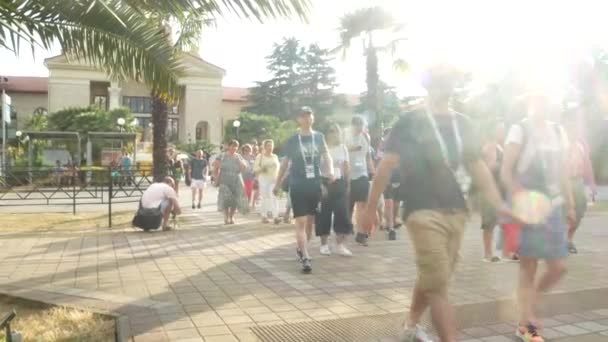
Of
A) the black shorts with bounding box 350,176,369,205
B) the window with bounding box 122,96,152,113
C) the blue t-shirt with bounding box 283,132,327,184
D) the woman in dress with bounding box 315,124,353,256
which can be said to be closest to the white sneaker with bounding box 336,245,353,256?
the woman in dress with bounding box 315,124,353,256

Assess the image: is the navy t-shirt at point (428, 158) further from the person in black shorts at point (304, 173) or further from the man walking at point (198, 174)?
the man walking at point (198, 174)

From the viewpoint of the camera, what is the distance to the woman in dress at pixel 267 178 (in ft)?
36.3

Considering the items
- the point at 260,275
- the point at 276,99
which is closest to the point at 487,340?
the point at 260,275

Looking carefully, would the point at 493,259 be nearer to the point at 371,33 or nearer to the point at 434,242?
the point at 434,242

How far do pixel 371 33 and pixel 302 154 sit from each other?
21628 millimetres

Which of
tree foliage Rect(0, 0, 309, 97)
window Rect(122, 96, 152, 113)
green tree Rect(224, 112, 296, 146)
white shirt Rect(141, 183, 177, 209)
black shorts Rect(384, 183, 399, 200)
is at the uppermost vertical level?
window Rect(122, 96, 152, 113)

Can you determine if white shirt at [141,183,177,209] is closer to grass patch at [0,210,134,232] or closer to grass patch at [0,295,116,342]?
grass patch at [0,210,134,232]

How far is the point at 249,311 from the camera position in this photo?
4.62 meters

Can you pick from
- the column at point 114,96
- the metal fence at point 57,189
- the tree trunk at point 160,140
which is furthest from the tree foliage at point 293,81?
the tree trunk at point 160,140

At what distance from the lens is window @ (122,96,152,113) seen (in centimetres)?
5825

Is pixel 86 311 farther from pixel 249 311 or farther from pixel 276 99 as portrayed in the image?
pixel 276 99

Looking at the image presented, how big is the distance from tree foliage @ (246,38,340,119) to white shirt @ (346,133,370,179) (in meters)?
48.8

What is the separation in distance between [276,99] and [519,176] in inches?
2125

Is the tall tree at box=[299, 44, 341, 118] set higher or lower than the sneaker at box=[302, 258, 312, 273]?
higher
